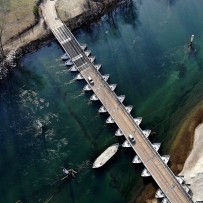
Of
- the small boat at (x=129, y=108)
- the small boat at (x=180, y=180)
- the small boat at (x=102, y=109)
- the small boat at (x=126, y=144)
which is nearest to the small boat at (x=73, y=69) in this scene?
the small boat at (x=102, y=109)

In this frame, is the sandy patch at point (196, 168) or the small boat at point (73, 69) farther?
the small boat at point (73, 69)

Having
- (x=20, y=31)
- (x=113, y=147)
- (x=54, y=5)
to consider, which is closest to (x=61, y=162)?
(x=113, y=147)

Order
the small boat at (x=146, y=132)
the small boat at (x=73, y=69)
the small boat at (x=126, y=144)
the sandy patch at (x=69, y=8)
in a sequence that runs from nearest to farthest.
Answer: the small boat at (x=126, y=144)
the small boat at (x=146, y=132)
the small boat at (x=73, y=69)
the sandy patch at (x=69, y=8)

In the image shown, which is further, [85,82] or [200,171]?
[85,82]

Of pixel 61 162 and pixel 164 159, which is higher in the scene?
pixel 61 162

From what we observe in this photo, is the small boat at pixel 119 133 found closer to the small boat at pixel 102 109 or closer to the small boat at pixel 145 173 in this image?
the small boat at pixel 102 109

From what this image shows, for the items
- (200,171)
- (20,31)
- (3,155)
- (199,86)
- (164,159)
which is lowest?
(200,171)

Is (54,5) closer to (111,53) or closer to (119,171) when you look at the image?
(111,53)
